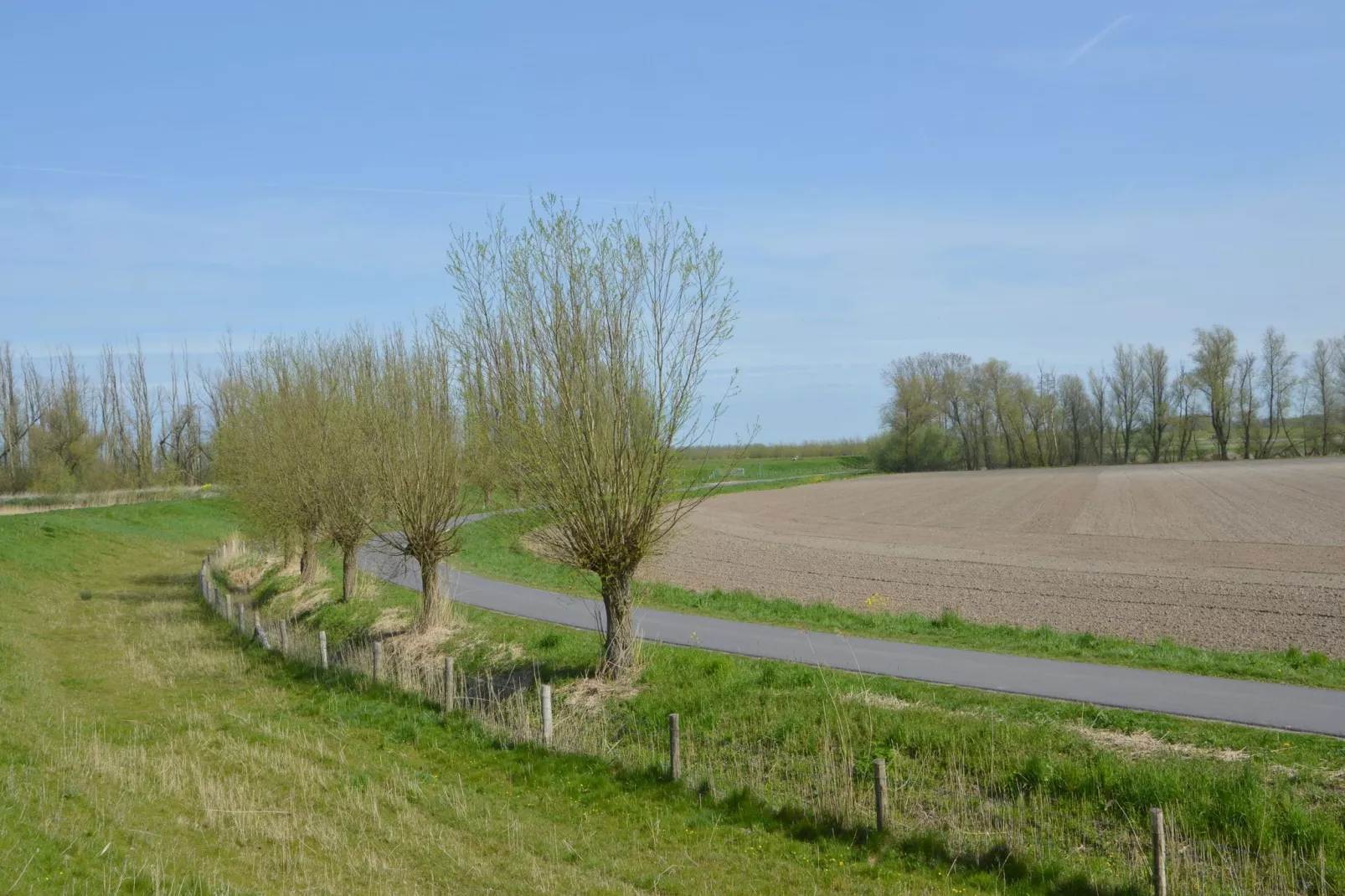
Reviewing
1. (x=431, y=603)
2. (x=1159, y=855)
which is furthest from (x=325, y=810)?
(x=431, y=603)

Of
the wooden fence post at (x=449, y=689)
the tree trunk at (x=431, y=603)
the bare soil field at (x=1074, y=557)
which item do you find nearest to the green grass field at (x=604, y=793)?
the wooden fence post at (x=449, y=689)

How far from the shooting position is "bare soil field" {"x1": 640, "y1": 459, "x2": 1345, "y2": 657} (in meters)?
21.5

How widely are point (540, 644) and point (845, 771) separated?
8967 mm

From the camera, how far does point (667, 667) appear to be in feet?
52.4

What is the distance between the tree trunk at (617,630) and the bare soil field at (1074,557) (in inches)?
49.5

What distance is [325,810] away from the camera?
1166 cm

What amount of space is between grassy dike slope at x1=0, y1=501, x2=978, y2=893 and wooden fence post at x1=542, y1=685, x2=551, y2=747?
11.1 inches

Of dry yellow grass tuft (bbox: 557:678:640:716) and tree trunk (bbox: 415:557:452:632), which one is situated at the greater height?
tree trunk (bbox: 415:557:452:632)

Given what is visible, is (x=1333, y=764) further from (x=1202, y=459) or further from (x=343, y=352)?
(x=1202, y=459)

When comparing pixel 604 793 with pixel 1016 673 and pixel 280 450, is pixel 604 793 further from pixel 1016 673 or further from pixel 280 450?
pixel 280 450

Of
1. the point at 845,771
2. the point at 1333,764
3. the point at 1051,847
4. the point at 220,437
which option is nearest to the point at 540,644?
the point at 845,771

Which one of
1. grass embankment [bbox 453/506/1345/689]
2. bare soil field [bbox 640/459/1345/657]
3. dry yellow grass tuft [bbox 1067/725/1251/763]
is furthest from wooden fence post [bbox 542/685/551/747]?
dry yellow grass tuft [bbox 1067/725/1251/763]

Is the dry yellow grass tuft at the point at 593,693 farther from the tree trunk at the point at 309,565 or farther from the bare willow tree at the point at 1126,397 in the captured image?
the bare willow tree at the point at 1126,397

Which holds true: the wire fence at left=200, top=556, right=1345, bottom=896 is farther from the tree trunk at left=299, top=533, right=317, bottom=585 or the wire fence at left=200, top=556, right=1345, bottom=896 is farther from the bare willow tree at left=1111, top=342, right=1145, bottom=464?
the bare willow tree at left=1111, top=342, right=1145, bottom=464
